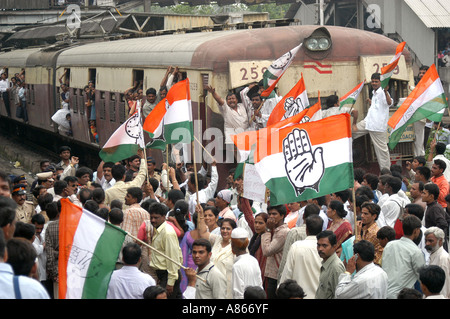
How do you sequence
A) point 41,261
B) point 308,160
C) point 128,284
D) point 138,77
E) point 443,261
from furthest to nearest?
point 138,77, point 41,261, point 308,160, point 443,261, point 128,284

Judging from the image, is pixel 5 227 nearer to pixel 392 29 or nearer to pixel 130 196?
pixel 130 196

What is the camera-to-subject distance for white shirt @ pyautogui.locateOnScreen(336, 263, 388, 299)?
582 cm

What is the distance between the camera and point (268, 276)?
736 centimetres

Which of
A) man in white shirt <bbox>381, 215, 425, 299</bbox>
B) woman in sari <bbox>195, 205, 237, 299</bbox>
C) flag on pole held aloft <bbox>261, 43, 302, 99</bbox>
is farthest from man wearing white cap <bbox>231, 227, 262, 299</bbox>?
flag on pole held aloft <bbox>261, 43, 302, 99</bbox>

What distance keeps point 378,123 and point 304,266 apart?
5.89m

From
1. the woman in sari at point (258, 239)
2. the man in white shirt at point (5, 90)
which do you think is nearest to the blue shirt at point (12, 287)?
the woman in sari at point (258, 239)

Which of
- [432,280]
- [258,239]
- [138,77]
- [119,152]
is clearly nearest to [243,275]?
[258,239]

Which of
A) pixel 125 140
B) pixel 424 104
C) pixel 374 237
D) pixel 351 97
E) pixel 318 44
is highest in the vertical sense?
pixel 318 44

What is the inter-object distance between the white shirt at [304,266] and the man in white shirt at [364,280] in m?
0.51

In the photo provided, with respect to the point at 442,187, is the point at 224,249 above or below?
above

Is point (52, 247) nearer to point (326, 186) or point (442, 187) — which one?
point (326, 186)

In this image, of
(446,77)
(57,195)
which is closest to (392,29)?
Answer: (446,77)

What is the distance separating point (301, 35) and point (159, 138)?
3421 mm

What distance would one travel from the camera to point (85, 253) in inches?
224
